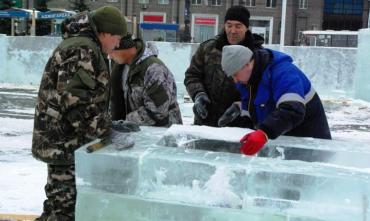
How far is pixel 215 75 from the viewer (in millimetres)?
3750

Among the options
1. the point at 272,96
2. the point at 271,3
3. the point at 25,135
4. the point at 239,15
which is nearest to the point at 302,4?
the point at 271,3

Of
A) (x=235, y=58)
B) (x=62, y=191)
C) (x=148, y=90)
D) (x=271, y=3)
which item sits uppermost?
(x=271, y=3)

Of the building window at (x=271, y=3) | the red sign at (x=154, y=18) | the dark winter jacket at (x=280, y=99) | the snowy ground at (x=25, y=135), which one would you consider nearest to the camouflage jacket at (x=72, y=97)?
the dark winter jacket at (x=280, y=99)

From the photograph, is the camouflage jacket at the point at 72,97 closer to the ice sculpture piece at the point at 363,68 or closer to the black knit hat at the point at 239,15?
the black knit hat at the point at 239,15

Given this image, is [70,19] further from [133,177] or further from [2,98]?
[2,98]

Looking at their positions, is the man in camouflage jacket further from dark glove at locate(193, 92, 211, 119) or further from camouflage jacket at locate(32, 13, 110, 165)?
dark glove at locate(193, 92, 211, 119)

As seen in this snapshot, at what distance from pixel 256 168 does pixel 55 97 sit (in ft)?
3.69

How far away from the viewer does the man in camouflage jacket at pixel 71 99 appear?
8.50ft

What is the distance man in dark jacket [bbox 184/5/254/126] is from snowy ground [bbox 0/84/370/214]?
1547mm

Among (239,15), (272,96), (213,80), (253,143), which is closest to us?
(253,143)

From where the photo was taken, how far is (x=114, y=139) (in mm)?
2490

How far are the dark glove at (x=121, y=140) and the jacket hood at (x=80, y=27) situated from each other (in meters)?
0.53

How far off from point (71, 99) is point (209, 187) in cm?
85

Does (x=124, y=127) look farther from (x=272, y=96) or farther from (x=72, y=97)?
(x=272, y=96)
